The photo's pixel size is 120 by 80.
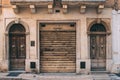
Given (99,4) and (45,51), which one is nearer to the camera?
(99,4)

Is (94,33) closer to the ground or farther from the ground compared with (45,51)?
farther from the ground

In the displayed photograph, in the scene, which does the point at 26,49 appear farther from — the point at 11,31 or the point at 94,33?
the point at 94,33

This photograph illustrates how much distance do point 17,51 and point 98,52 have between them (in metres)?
4.80

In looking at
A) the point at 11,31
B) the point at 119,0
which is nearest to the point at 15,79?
the point at 11,31

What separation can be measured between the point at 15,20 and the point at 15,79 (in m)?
3.67

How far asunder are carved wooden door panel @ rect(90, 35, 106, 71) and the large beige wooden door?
3.48 ft

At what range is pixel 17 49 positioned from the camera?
632 inches

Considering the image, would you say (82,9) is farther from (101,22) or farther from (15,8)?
(15,8)

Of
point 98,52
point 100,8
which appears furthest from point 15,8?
point 98,52

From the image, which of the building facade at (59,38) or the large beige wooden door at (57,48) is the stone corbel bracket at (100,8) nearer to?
the building facade at (59,38)

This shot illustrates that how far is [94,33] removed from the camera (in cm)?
1564

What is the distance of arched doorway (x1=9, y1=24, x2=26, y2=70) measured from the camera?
52.5 ft

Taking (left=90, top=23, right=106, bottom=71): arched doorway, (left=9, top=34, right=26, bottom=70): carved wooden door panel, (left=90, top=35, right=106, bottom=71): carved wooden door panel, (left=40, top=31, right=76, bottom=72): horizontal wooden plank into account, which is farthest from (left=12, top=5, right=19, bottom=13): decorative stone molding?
(left=90, top=35, right=106, bottom=71): carved wooden door panel

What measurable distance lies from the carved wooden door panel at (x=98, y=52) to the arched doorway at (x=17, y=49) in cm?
402
